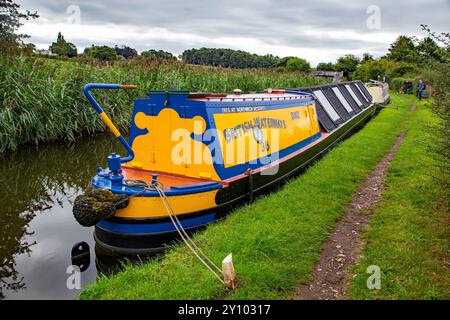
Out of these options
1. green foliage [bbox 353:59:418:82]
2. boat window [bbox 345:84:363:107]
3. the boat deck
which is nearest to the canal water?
the boat deck

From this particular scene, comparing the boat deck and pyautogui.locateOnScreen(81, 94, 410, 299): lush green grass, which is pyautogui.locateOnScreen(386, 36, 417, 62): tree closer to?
pyautogui.locateOnScreen(81, 94, 410, 299): lush green grass

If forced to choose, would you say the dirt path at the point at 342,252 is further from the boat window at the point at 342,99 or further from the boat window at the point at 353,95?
the boat window at the point at 353,95

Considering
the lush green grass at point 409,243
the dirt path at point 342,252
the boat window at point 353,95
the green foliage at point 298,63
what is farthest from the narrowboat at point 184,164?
the green foliage at point 298,63

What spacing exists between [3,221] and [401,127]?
12.8 metres

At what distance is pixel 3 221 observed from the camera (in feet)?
19.4

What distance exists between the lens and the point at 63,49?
13695mm

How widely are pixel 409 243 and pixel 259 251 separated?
1787 mm

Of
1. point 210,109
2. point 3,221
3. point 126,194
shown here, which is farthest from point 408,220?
point 3,221

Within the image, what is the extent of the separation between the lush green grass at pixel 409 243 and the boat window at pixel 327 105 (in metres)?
4.12

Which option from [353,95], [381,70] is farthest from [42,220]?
[381,70]

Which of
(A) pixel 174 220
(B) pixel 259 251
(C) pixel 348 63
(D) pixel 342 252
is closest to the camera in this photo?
(B) pixel 259 251

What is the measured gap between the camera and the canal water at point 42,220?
14.6ft

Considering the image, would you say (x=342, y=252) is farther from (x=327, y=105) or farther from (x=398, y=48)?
(x=398, y=48)

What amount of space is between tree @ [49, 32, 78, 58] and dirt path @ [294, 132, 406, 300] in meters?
11.2
